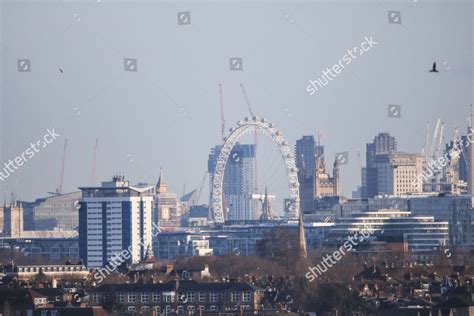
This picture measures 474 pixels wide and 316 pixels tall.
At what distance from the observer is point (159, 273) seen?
12150 centimetres

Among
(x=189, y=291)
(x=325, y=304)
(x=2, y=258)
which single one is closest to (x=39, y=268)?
(x=2, y=258)

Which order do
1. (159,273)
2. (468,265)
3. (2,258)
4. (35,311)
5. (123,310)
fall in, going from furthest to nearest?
(2,258) < (468,265) < (159,273) < (123,310) < (35,311)

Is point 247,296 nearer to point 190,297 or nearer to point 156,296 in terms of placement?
point 190,297

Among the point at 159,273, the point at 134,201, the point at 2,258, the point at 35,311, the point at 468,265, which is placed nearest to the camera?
the point at 35,311

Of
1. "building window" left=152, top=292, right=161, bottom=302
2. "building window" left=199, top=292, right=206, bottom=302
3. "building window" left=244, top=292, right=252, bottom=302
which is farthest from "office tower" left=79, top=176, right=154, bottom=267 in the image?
"building window" left=244, top=292, right=252, bottom=302

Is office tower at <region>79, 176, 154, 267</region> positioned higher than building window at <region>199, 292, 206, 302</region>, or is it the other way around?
office tower at <region>79, 176, 154, 267</region>

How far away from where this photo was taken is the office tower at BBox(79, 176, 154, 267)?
187750mm

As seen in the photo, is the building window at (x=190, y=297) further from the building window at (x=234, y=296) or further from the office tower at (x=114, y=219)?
the office tower at (x=114, y=219)

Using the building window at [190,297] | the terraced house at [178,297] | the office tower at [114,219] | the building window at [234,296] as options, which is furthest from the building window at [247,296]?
the office tower at [114,219]

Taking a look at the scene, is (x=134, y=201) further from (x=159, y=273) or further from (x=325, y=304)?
(x=325, y=304)

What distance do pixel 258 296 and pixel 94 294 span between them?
5.79m

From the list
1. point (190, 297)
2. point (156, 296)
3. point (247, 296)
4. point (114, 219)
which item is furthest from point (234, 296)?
point (114, 219)

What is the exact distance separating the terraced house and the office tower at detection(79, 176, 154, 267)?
3225 inches

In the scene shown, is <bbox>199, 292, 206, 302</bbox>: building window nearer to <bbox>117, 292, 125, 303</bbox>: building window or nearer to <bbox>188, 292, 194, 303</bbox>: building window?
<bbox>188, 292, 194, 303</bbox>: building window
